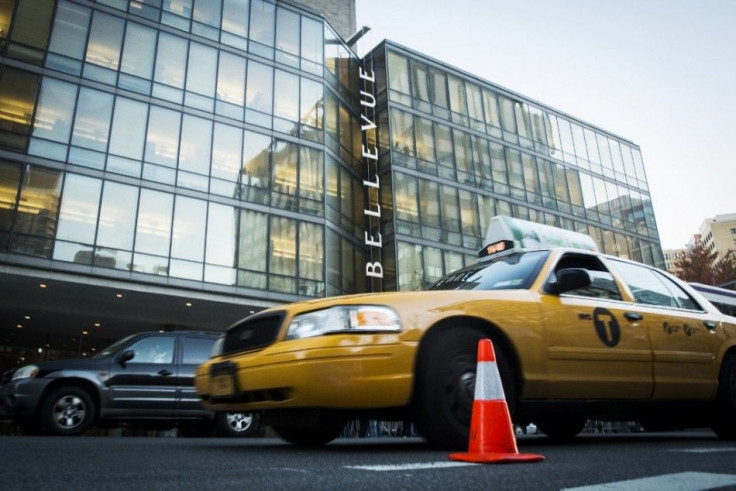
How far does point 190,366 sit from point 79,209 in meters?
10.4

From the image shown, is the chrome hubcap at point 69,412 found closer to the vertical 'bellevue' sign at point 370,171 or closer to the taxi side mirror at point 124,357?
the taxi side mirror at point 124,357

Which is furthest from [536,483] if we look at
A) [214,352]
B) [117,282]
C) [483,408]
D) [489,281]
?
[117,282]

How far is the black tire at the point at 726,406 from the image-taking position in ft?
17.2

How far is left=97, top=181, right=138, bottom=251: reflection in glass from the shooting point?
683 inches

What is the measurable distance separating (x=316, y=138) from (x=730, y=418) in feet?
64.5

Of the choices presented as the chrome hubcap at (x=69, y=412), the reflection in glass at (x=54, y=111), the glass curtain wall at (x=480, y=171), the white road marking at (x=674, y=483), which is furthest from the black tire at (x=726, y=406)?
the glass curtain wall at (x=480, y=171)

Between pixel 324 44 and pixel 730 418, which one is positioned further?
pixel 324 44

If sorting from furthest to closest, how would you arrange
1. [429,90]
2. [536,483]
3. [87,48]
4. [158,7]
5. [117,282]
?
[429,90]
[158,7]
[87,48]
[117,282]
[536,483]

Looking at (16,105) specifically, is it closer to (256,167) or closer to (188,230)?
(188,230)

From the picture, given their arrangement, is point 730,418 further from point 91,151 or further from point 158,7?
point 158,7

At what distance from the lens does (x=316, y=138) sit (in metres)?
23.1

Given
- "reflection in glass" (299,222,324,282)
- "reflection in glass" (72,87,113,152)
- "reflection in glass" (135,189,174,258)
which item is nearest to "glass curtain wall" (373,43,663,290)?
"reflection in glass" (299,222,324,282)

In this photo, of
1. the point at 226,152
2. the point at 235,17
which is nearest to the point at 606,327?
the point at 226,152

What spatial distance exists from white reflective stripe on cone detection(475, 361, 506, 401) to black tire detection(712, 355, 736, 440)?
3.32m
